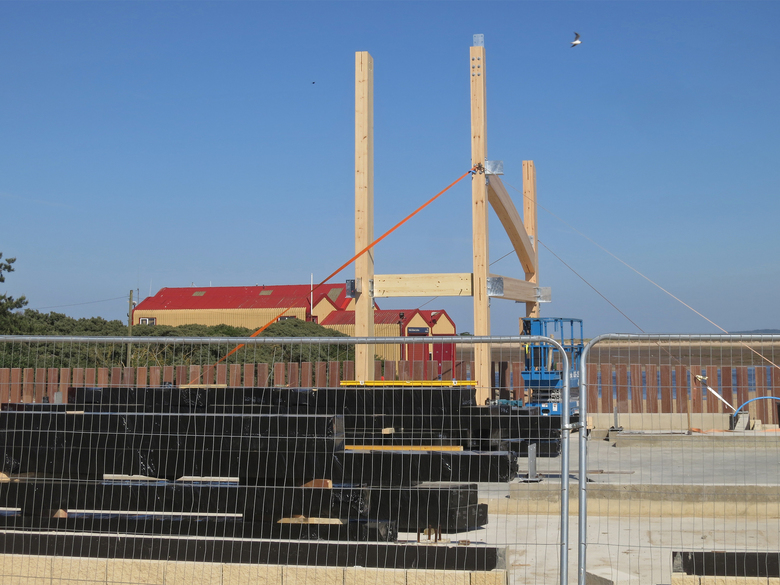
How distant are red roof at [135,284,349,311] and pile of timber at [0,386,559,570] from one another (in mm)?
52174

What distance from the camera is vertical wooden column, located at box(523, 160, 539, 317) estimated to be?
562 inches

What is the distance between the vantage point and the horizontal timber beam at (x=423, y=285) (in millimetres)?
9961

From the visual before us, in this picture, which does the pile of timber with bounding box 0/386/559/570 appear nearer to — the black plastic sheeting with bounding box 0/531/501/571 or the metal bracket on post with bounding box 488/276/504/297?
the black plastic sheeting with bounding box 0/531/501/571

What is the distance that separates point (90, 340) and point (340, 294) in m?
58.3

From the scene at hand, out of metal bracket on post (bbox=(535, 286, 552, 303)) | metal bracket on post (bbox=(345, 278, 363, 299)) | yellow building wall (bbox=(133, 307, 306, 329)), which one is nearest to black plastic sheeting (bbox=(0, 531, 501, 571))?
metal bracket on post (bbox=(345, 278, 363, 299))

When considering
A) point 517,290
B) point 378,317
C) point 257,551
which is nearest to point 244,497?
point 257,551

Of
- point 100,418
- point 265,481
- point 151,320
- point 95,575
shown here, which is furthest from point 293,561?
point 151,320

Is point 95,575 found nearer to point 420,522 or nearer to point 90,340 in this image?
point 90,340

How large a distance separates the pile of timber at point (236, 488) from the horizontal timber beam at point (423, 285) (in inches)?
148

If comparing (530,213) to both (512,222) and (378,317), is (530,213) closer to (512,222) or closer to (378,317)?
(512,222)

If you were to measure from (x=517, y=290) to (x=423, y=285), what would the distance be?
7.74 ft

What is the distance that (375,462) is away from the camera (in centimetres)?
581

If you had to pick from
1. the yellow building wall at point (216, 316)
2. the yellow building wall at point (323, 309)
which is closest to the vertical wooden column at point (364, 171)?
the yellow building wall at point (216, 316)

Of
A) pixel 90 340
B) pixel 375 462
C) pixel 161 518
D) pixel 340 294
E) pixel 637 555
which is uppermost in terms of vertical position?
pixel 340 294
